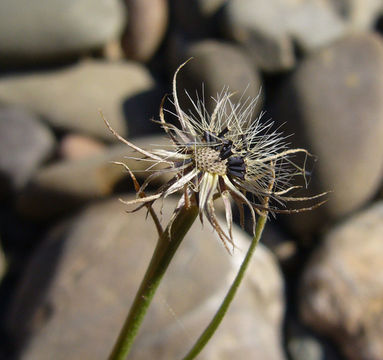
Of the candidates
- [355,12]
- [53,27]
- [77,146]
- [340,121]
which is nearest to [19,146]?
[77,146]

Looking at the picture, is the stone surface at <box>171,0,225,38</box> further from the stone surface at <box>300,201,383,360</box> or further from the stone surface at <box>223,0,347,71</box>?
the stone surface at <box>300,201,383,360</box>

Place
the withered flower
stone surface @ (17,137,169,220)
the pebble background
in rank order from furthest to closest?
stone surface @ (17,137,169,220) < the pebble background < the withered flower

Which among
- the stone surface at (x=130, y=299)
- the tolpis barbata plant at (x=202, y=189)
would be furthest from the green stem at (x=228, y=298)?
the stone surface at (x=130, y=299)

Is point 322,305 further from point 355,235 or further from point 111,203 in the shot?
point 111,203

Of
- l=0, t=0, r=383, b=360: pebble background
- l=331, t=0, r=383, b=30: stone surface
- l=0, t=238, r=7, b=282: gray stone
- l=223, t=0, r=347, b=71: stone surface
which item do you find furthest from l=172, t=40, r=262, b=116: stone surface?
l=0, t=238, r=7, b=282: gray stone

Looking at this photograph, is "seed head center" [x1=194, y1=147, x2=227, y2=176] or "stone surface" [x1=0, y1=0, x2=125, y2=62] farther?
"stone surface" [x1=0, y1=0, x2=125, y2=62]

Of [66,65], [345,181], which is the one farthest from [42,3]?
[345,181]
